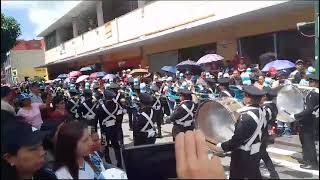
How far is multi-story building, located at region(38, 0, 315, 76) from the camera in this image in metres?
11.2

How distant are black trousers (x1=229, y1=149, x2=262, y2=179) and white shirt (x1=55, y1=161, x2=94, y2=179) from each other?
92 cm

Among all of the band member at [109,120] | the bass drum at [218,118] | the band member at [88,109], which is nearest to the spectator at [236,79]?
the band member at [109,120]

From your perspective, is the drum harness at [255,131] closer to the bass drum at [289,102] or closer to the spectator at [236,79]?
the bass drum at [289,102]

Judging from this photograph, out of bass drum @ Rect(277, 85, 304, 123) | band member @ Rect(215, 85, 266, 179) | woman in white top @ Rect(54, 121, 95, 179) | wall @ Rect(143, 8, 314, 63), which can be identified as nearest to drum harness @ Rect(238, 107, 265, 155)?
band member @ Rect(215, 85, 266, 179)

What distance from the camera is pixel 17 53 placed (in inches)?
2196

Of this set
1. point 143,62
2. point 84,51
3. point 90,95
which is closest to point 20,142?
point 90,95

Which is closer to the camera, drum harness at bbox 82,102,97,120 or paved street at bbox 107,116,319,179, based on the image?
paved street at bbox 107,116,319,179

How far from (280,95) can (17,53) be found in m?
56.7

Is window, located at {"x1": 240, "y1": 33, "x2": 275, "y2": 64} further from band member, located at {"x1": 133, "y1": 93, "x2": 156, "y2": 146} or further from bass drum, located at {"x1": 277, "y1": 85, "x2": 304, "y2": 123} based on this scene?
bass drum, located at {"x1": 277, "y1": 85, "x2": 304, "y2": 123}

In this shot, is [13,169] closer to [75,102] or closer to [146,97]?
[146,97]

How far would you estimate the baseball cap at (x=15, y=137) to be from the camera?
2252mm

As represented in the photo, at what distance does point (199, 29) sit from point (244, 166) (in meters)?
11.4

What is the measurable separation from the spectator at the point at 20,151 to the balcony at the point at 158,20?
843 centimetres

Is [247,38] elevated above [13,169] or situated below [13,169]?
above
